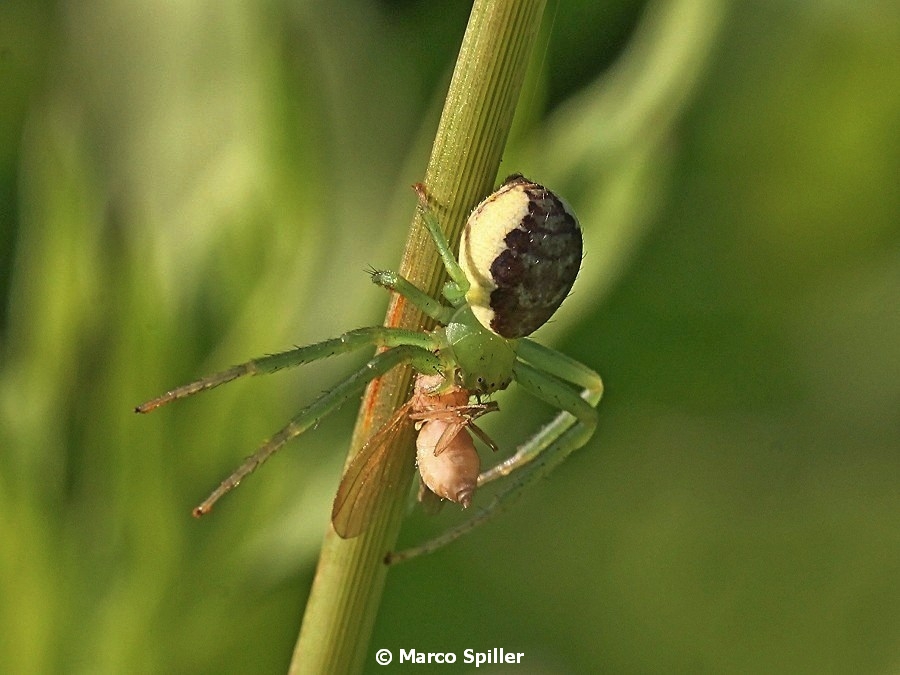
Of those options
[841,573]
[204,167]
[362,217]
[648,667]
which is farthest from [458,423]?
[841,573]

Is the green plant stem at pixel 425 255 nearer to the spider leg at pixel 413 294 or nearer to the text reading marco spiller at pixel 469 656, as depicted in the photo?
the spider leg at pixel 413 294

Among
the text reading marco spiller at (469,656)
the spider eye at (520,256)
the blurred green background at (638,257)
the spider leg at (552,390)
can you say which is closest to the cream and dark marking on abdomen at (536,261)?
the spider eye at (520,256)

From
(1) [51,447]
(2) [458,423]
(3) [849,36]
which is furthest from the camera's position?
(3) [849,36]

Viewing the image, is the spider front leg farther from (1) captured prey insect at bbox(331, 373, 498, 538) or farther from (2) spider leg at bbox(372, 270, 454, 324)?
(2) spider leg at bbox(372, 270, 454, 324)

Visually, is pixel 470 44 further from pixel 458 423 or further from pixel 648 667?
pixel 648 667

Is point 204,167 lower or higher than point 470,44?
higher

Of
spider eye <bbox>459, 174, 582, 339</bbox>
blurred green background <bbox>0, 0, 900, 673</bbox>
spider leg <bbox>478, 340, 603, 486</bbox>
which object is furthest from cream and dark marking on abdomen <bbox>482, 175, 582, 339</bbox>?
blurred green background <bbox>0, 0, 900, 673</bbox>
